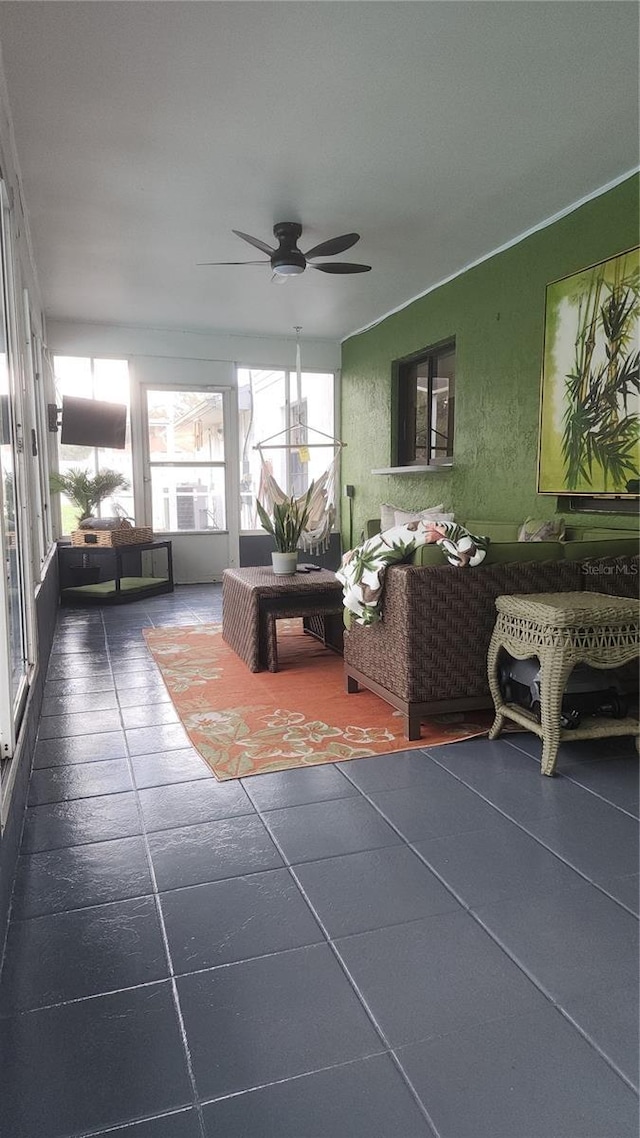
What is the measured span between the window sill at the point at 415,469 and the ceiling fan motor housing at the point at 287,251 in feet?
6.34

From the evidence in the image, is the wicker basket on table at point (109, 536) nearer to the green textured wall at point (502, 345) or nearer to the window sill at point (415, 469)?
the window sill at point (415, 469)

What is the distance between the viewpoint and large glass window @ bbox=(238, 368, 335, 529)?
7.27 m

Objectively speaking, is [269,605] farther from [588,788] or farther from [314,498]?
[588,788]

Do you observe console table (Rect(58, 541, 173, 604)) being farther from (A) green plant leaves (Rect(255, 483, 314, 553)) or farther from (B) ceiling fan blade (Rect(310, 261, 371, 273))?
(B) ceiling fan blade (Rect(310, 261, 371, 273))

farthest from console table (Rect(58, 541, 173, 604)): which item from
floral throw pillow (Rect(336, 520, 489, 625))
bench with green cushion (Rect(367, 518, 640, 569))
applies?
bench with green cushion (Rect(367, 518, 640, 569))

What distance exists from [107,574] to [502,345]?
160 inches

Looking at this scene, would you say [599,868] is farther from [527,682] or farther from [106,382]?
[106,382]

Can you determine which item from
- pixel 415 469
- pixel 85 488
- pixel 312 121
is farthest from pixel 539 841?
pixel 85 488

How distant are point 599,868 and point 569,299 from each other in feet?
10.4

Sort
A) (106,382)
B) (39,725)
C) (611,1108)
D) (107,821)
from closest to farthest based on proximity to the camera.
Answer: (611,1108) → (107,821) → (39,725) → (106,382)

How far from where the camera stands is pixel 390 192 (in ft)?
12.1

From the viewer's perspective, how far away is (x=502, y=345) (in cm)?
451

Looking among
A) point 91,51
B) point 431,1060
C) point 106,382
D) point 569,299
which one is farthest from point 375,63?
point 106,382

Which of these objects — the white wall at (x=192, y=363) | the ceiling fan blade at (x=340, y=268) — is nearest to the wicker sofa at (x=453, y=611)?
the ceiling fan blade at (x=340, y=268)
